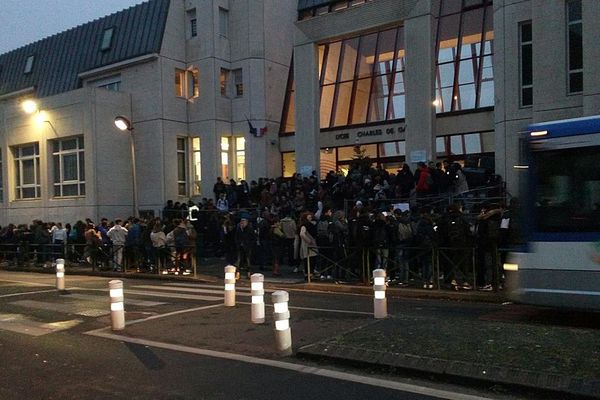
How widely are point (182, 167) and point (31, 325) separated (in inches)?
748

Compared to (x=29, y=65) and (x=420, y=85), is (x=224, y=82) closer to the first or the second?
(x=420, y=85)

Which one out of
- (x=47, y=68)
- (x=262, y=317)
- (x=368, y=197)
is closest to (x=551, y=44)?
(x=368, y=197)

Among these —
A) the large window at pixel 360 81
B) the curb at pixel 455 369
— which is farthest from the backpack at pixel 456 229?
the large window at pixel 360 81

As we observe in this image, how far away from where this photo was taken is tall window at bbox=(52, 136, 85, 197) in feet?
88.8

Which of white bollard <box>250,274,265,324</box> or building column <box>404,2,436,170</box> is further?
building column <box>404,2,436,170</box>

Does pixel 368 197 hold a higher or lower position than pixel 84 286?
higher

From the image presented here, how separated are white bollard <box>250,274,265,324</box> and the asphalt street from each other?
0.13 meters

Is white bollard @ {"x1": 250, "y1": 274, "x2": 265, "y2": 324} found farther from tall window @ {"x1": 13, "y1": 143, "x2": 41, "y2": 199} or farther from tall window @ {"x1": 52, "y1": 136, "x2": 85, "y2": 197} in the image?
tall window @ {"x1": 13, "y1": 143, "x2": 41, "y2": 199}

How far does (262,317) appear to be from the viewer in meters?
9.23

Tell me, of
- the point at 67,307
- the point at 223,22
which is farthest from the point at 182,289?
the point at 223,22

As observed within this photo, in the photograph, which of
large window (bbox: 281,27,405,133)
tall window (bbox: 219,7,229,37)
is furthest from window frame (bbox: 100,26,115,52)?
large window (bbox: 281,27,405,133)

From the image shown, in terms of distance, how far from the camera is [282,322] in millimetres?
7141

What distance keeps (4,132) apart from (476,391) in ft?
103

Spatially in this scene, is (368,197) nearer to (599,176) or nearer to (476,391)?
(599,176)
